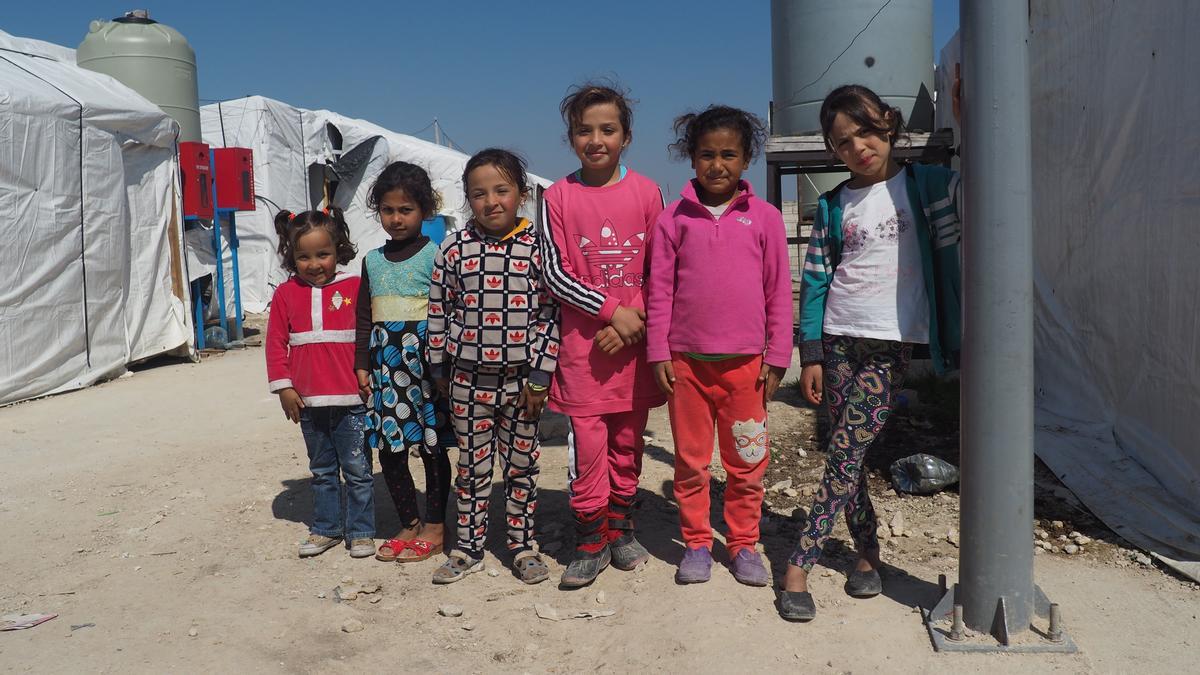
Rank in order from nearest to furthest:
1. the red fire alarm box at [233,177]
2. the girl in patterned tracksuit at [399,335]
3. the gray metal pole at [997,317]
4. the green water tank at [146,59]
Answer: the gray metal pole at [997,317] < the girl in patterned tracksuit at [399,335] < the red fire alarm box at [233,177] < the green water tank at [146,59]

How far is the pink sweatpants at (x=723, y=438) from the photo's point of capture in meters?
2.96

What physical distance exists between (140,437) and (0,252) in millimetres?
2269

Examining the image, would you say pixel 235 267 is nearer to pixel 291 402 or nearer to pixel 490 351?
pixel 291 402

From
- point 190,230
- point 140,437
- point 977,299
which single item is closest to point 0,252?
point 140,437

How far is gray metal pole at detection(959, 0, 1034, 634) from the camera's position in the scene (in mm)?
2387

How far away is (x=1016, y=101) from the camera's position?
238cm

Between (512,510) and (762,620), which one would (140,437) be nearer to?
(512,510)

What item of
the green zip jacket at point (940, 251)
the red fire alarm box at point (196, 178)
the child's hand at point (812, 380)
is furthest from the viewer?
the red fire alarm box at point (196, 178)

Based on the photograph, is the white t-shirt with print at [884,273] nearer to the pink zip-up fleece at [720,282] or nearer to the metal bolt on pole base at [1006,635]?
the pink zip-up fleece at [720,282]

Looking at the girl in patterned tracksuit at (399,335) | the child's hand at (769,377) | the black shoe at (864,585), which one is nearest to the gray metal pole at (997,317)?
the black shoe at (864,585)

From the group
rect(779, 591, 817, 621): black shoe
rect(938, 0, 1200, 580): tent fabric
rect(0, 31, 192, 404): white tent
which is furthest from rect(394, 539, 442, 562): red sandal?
rect(0, 31, 192, 404): white tent

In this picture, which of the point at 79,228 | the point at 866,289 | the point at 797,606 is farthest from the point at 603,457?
the point at 79,228

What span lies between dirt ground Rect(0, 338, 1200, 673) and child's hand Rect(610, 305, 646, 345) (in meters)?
0.83

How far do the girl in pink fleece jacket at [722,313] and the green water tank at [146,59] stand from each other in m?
9.02
